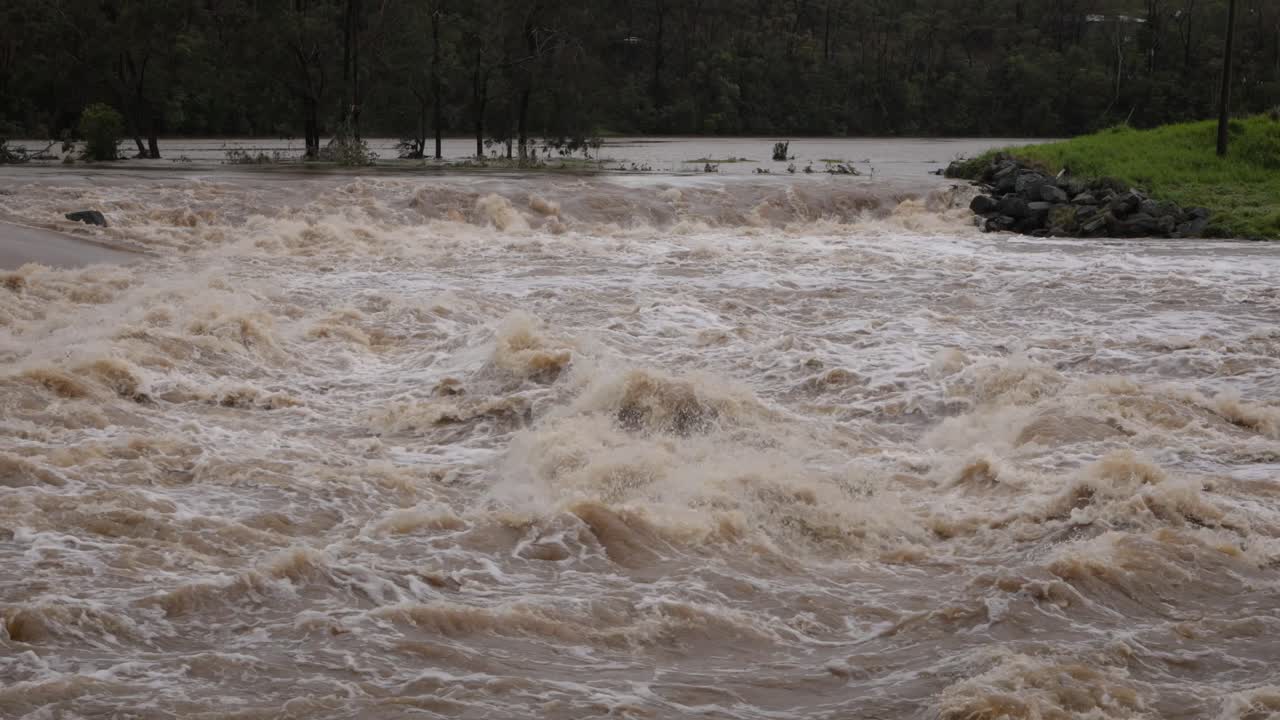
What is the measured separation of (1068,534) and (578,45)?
126 feet

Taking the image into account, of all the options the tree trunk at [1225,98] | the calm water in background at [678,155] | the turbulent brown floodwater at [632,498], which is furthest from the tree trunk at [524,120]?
the turbulent brown floodwater at [632,498]

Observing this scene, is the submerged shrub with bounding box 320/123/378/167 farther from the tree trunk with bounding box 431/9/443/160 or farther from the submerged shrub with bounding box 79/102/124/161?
the submerged shrub with bounding box 79/102/124/161

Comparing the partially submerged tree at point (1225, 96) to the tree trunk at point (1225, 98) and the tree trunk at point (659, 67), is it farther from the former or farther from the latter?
the tree trunk at point (659, 67)

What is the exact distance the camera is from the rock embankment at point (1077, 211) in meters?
26.0

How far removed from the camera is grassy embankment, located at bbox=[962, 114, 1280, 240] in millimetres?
29255

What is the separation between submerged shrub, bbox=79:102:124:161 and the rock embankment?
23900mm

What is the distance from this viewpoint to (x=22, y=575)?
7.04 metres

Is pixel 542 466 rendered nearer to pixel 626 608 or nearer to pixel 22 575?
pixel 626 608

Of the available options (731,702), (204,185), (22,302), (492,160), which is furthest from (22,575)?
(492,160)

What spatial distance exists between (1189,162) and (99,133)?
2949cm

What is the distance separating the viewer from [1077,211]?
87.9ft

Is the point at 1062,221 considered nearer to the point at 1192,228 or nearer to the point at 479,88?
the point at 1192,228

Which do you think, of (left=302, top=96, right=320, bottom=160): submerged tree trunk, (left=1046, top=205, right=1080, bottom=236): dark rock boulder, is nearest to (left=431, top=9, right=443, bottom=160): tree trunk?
(left=302, top=96, right=320, bottom=160): submerged tree trunk

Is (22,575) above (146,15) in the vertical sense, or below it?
below
